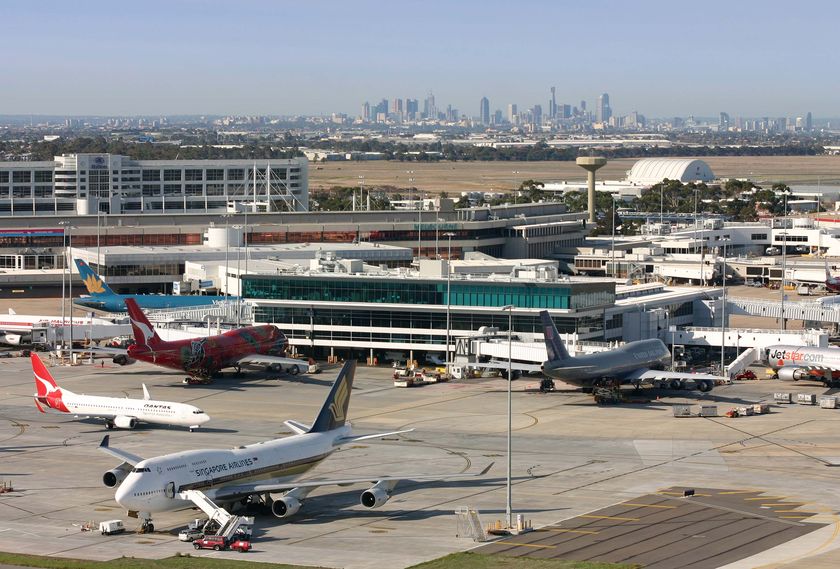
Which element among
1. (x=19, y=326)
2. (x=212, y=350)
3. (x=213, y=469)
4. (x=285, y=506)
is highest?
(x=213, y=469)

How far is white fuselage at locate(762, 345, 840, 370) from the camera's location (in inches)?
5079

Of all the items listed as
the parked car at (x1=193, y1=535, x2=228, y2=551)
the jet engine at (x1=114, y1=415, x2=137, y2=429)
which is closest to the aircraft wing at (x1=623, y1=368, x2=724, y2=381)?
the jet engine at (x1=114, y1=415, x2=137, y2=429)

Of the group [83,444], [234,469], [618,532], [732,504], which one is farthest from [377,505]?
[83,444]

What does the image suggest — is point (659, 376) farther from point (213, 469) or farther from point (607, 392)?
point (213, 469)

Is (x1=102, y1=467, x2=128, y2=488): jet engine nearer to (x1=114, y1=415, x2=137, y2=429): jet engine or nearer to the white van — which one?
the white van

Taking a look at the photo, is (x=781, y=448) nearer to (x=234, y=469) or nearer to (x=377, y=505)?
(x=377, y=505)

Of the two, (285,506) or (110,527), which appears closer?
(110,527)

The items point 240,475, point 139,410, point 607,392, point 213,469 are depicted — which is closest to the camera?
point 213,469

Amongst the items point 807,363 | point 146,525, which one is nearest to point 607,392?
point 807,363

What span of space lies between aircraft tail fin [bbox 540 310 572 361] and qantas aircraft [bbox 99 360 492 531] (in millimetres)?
35702

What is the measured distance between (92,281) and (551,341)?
82685mm

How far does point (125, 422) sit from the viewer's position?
105 meters

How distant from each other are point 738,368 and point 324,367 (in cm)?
4017

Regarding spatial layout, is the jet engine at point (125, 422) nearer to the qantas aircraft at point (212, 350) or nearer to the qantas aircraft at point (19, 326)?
the qantas aircraft at point (212, 350)
